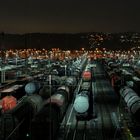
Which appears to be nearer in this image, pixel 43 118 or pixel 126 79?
pixel 43 118

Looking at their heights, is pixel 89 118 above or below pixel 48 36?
below

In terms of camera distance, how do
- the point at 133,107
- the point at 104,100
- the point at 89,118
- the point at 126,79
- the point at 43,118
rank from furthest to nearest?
the point at 126,79
the point at 104,100
the point at 89,118
the point at 133,107
the point at 43,118

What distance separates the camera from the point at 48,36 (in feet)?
644

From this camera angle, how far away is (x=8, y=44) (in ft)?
591

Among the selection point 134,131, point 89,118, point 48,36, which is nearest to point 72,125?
point 89,118

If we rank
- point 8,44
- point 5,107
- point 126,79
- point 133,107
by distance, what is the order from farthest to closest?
point 8,44 < point 126,79 < point 5,107 < point 133,107

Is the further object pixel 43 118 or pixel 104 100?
pixel 104 100

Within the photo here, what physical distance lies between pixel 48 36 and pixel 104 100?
153 meters

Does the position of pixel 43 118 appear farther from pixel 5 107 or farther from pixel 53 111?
pixel 5 107

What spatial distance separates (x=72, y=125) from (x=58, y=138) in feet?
17.9

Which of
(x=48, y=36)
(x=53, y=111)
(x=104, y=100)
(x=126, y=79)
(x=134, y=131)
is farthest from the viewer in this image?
(x=48, y=36)

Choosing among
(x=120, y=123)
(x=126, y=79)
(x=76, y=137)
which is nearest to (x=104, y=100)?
(x=126, y=79)

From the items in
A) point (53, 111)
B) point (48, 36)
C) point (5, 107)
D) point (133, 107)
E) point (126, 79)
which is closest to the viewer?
point (53, 111)

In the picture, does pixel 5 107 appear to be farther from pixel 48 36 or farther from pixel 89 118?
pixel 48 36
